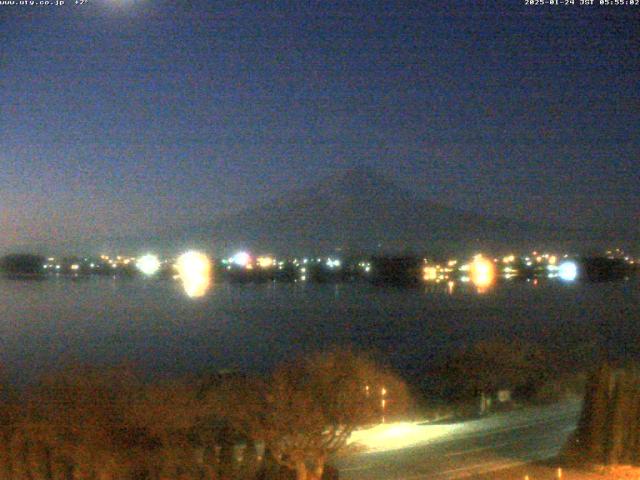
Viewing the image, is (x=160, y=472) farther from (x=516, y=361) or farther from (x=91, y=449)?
(x=516, y=361)

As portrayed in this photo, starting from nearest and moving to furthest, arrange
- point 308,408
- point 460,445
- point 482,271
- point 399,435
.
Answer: point 308,408 < point 460,445 < point 399,435 < point 482,271

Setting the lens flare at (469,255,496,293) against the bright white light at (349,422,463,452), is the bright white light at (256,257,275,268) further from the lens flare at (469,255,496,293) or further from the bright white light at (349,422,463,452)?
the bright white light at (349,422,463,452)

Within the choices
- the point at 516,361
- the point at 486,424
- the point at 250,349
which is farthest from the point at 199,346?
the point at 486,424

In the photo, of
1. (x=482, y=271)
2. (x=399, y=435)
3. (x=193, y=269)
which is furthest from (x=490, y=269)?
(x=399, y=435)

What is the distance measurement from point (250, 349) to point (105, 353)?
7.73m

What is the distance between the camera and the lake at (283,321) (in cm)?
3919

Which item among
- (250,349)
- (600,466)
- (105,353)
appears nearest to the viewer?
(600,466)

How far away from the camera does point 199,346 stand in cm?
4450

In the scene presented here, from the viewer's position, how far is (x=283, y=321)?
5562 centimetres

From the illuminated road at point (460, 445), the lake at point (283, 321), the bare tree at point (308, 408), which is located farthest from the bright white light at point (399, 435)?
the lake at point (283, 321)

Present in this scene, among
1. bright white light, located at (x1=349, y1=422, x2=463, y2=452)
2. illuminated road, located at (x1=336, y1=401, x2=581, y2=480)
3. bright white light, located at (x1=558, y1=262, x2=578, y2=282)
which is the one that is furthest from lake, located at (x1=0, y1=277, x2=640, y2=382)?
illuminated road, located at (x1=336, y1=401, x2=581, y2=480)

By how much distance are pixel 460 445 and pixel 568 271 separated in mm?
77322

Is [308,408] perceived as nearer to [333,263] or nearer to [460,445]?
[460,445]

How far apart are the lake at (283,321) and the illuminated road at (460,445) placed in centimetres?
1069
